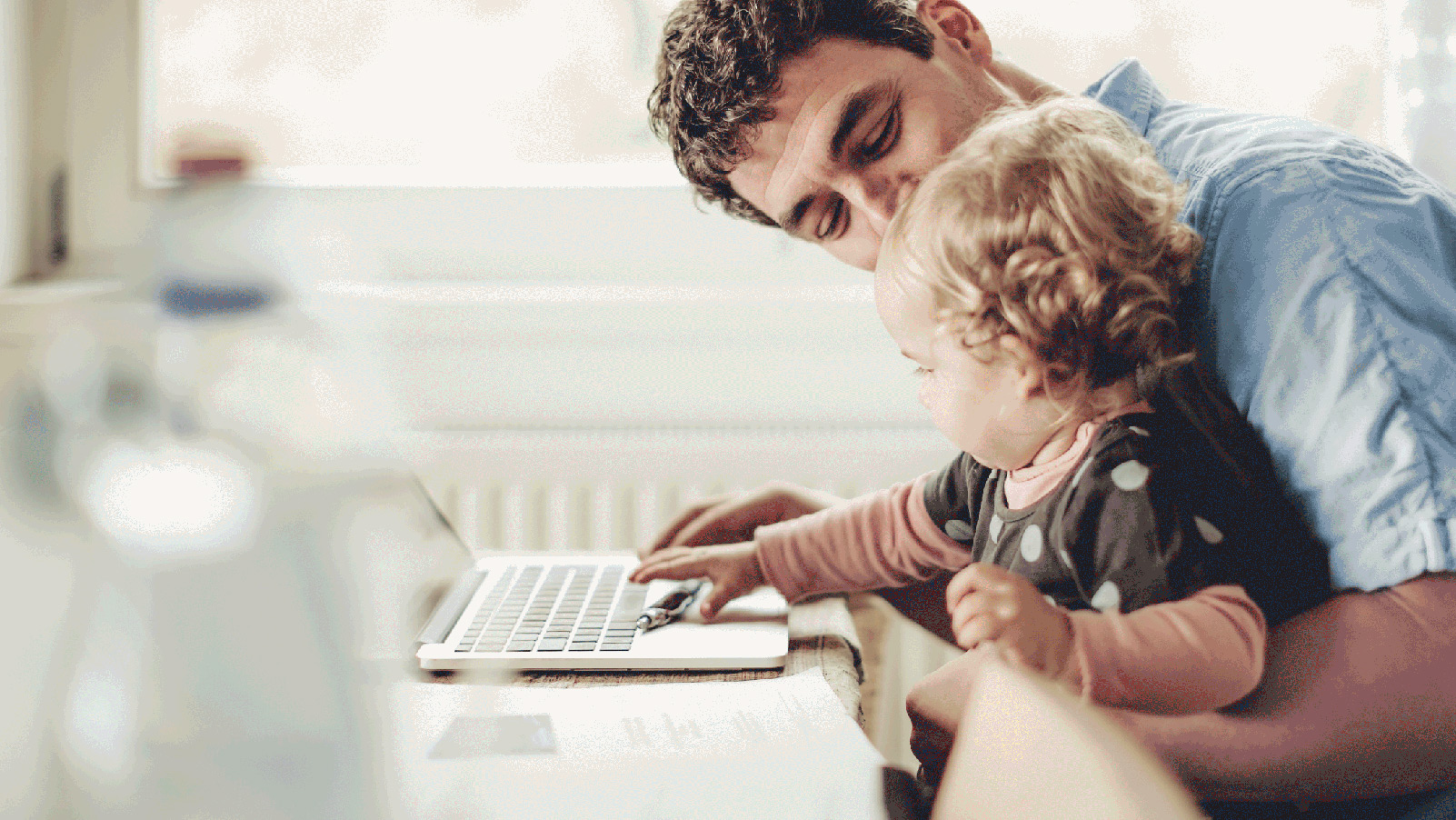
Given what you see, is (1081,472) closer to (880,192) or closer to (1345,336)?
(1345,336)

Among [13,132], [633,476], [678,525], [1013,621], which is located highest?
[1013,621]

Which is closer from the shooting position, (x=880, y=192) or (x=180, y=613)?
(x=180, y=613)

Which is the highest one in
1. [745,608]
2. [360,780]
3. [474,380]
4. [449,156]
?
[360,780]

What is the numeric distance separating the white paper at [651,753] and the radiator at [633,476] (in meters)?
0.75

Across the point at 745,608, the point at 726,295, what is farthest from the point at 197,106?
the point at 745,608

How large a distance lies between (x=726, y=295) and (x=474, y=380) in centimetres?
37

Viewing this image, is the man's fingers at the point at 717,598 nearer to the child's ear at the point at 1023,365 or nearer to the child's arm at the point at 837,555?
the child's arm at the point at 837,555

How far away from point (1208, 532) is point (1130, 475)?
49 mm

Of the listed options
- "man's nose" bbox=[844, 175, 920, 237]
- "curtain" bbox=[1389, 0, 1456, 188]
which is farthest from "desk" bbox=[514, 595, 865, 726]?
"curtain" bbox=[1389, 0, 1456, 188]

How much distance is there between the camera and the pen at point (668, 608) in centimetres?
72

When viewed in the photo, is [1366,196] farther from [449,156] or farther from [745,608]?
[449,156]

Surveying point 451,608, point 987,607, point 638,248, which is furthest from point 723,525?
point 638,248

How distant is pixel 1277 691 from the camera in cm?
50

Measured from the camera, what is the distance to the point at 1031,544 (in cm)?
Result: 61
